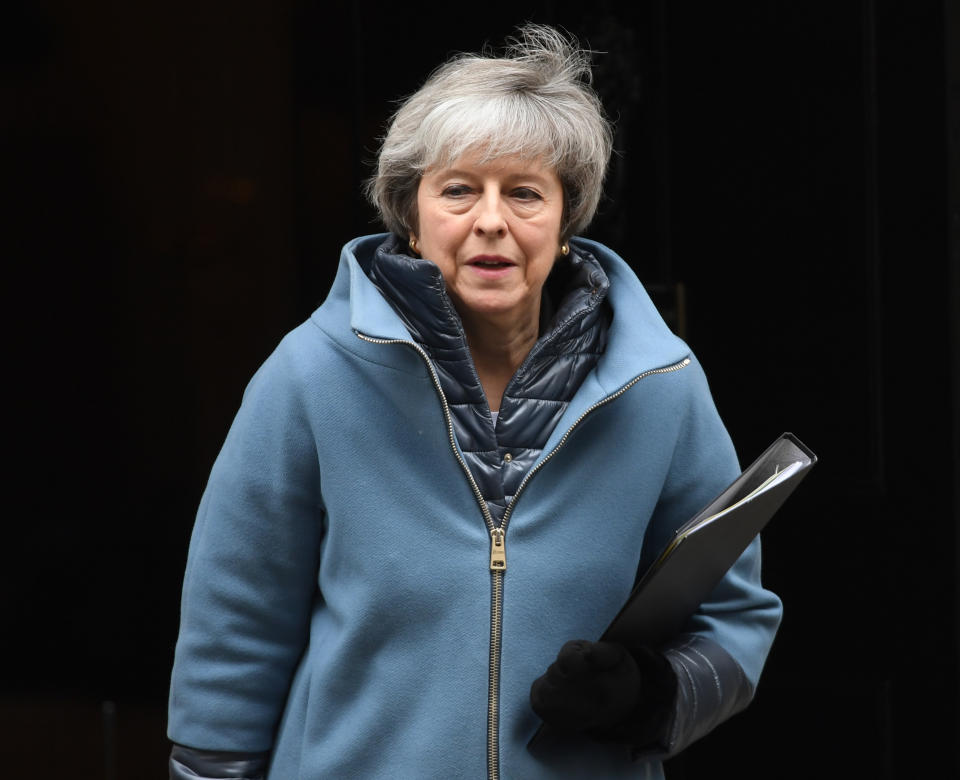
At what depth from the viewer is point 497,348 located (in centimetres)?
196

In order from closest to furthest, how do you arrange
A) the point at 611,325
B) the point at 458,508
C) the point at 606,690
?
the point at 606,690, the point at 458,508, the point at 611,325

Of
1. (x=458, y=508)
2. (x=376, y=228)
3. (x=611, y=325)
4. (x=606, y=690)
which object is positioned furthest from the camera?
(x=376, y=228)

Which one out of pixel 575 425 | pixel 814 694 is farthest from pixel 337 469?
pixel 814 694

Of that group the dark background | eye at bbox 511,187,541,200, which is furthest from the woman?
the dark background

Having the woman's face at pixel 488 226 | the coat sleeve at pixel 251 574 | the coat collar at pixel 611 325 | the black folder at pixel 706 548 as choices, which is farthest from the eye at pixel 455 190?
the black folder at pixel 706 548

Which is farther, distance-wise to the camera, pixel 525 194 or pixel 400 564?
pixel 525 194

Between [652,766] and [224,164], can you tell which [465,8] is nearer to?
[224,164]

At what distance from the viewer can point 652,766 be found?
1928 millimetres

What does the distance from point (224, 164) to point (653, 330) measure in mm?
1505

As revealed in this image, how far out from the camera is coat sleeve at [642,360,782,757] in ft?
6.08

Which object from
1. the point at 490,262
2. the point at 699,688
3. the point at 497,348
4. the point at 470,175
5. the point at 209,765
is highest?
the point at 470,175

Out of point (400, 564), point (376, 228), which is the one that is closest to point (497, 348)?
point (400, 564)

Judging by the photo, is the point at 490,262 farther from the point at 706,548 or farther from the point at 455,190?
the point at 706,548

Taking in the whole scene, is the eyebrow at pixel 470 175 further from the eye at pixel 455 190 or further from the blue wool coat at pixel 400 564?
the blue wool coat at pixel 400 564
